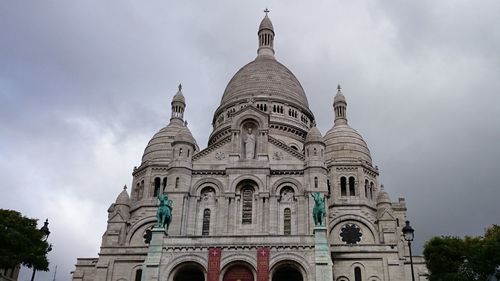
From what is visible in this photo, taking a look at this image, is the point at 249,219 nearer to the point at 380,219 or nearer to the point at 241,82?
the point at 380,219

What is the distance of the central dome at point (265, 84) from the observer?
64938 millimetres

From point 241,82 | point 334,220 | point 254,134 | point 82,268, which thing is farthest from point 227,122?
point 82,268

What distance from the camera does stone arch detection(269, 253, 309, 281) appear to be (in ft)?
131

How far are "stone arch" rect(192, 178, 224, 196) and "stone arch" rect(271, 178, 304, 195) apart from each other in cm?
456

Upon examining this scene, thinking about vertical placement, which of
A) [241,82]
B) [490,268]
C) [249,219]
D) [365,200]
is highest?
[241,82]

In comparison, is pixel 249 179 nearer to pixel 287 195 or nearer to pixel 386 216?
pixel 287 195

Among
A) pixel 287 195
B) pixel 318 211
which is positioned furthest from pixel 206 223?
pixel 318 211

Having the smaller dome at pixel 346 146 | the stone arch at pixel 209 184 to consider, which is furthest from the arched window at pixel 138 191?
the smaller dome at pixel 346 146

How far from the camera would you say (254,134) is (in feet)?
166

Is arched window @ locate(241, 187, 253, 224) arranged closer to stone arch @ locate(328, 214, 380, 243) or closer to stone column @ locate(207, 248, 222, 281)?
stone column @ locate(207, 248, 222, 281)

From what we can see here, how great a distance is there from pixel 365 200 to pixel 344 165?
437 centimetres

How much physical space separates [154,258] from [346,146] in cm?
2678

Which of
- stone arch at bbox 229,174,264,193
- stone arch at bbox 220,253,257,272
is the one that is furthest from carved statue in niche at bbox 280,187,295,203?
stone arch at bbox 220,253,257,272

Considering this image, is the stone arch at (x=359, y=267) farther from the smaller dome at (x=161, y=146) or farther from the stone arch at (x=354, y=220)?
the smaller dome at (x=161, y=146)
